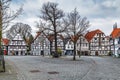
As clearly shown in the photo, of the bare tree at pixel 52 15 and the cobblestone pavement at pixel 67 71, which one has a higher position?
the bare tree at pixel 52 15

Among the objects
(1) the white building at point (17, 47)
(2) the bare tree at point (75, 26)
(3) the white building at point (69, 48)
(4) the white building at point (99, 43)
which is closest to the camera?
(2) the bare tree at point (75, 26)

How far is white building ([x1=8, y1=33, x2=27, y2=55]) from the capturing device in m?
99.9

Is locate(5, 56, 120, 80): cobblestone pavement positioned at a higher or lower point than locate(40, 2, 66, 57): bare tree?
lower

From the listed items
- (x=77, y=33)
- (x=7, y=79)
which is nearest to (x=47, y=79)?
(x=7, y=79)

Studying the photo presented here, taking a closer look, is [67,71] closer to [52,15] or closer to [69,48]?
[52,15]

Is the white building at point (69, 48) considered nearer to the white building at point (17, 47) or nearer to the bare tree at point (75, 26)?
the white building at point (17, 47)

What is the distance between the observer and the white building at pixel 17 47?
99875 millimetres

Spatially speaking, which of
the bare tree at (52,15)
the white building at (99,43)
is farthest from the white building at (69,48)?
the bare tree at (52,15)

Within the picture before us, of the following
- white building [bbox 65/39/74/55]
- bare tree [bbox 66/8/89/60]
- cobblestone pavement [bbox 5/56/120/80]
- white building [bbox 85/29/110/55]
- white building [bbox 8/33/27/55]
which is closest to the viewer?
cobblestone pavement [bbox 5/56/120/80]

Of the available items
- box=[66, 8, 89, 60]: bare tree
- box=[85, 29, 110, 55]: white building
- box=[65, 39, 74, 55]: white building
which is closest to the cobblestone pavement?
box=[66, 8, 89, 60]: bare tree

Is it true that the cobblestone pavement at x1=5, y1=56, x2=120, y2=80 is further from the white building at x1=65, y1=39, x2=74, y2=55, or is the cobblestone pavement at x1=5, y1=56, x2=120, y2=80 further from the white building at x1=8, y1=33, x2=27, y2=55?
the white building at x1=8, y1=33, x2=27, y2=55

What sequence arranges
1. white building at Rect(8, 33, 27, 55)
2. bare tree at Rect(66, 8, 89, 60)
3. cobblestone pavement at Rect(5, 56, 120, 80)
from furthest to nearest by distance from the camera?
white building at Rect(8, 33, 27, 55)
bare tree at Rect(66, 8, 89, 60)
cobblestone pavement at Rect(5, 56, 120, 80)

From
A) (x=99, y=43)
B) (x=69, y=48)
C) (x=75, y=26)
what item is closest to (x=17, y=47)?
(x=69, y=48)

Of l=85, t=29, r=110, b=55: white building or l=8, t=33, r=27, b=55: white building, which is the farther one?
l=8, t=33, r=27, b=55: white building
